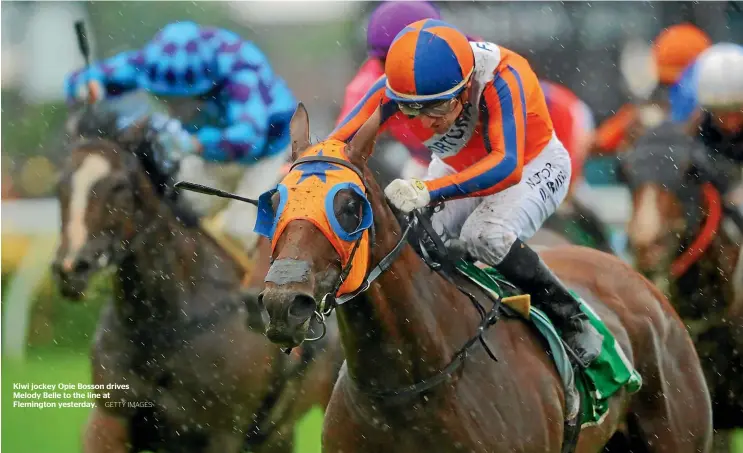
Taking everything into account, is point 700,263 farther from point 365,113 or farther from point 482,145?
point 365,113

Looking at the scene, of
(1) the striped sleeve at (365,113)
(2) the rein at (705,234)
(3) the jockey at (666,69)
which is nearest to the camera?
(1) the striped sleeve at (365,113)

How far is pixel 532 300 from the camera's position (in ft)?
11.5

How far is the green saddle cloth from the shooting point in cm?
338

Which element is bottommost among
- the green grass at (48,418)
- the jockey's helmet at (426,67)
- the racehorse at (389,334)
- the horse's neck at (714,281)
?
the green grass at (48,418)

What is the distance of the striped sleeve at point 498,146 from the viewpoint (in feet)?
9.74

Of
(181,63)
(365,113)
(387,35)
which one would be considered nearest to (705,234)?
(387,35)

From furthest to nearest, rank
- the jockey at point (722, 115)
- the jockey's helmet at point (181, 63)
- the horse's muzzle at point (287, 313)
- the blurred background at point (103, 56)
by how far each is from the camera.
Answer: the blurred background at point (103, 56)
the jockey's helmet at point (181, 63)
the jockey at point (722, 115)
the horse's muzzle at point (287, 313)

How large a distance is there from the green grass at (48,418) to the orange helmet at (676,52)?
3340 mm

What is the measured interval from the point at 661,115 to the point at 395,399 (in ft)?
14.7

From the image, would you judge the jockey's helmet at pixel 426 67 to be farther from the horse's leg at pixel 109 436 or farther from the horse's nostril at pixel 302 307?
the horse's leg at pixel 109 436

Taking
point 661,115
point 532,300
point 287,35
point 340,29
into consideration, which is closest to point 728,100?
point 661,115

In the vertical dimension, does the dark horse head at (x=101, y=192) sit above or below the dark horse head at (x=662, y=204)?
above

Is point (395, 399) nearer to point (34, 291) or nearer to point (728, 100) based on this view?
point (728, 100)

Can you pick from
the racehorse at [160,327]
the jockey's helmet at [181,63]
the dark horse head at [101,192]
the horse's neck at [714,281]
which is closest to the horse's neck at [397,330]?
the racehorse at [160,327]
